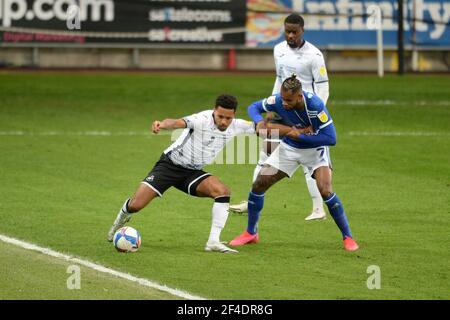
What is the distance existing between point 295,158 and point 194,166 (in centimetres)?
119

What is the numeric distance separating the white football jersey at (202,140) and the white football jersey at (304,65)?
7.68ft

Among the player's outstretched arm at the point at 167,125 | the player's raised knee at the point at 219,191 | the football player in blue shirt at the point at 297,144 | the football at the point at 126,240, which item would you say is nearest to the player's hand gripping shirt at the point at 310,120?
the football player in blue shirt at the point at 297,144

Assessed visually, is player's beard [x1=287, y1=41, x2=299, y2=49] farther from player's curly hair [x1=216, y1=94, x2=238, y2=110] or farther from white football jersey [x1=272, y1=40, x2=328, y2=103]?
player's curly hair [x1=216, y1=94, x2=238, y2=110]

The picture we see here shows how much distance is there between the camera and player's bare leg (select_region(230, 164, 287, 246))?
13641mm

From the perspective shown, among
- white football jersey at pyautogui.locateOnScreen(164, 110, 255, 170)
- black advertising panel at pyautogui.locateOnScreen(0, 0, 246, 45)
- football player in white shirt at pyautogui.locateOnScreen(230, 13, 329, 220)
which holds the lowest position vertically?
white football jersey at pyautogui.locateOnScreen(164, 110, 255, 170)

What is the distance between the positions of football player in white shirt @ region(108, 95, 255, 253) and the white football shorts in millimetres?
535

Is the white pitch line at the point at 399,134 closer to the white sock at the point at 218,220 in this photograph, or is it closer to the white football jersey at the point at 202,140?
the white football jersey at the point at 202,140

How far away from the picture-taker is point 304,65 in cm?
1545

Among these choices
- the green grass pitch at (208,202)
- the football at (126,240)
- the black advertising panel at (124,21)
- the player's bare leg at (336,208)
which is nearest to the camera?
the green grass pitch at (208,202)

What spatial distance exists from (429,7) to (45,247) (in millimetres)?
24200

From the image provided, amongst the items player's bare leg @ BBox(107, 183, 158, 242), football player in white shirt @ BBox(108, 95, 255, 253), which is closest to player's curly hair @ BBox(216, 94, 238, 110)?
football player in white shirt @ BBox(108, 95, 255, 253)

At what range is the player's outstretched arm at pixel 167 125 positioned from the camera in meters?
12.3
